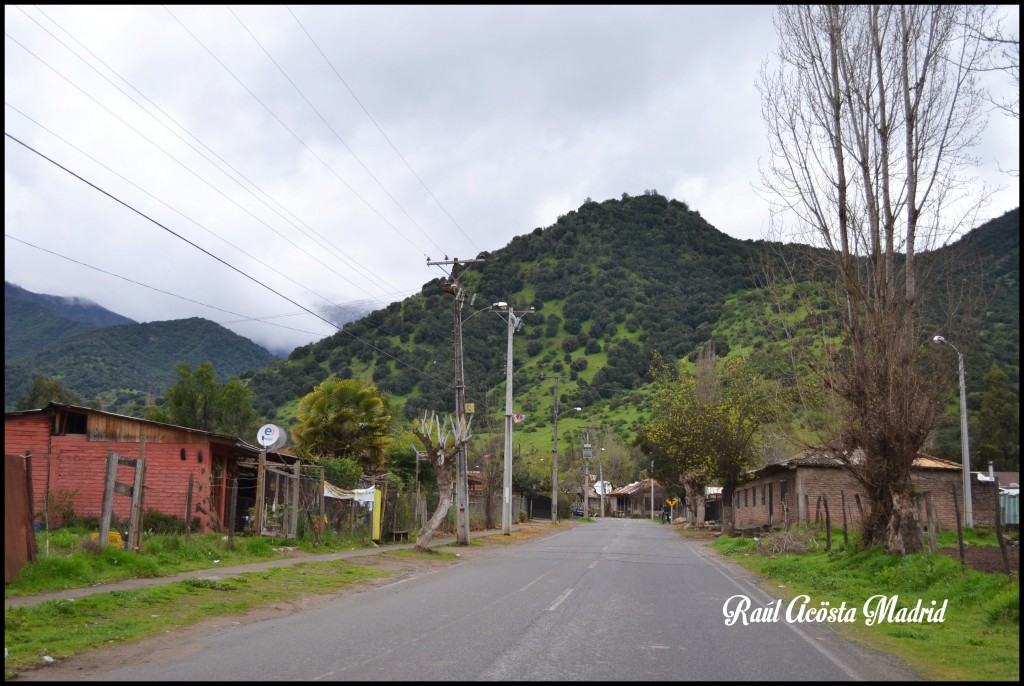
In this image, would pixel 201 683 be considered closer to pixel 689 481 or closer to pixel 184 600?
pixel 184 600

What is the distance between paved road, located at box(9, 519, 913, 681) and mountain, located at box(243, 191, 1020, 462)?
9.56m

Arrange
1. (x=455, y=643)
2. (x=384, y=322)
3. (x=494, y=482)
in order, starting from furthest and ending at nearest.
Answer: (x=384, y=322)
(x=494, y=482)
(x=455, y=643)

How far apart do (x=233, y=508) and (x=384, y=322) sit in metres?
43.8

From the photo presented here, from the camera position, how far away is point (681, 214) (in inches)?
5128

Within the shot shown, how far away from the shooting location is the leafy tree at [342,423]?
33906 millimetres

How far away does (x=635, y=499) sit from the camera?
11975 centimetres

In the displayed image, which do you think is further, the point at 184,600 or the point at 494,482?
the point at 494,482

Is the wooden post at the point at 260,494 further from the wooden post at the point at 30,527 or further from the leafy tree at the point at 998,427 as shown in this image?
the leafy tree at the point at 998,427

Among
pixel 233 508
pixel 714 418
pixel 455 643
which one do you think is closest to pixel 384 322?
pixel 714 418

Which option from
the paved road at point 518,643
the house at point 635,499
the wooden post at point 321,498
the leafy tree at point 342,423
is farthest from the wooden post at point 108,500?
the house at point 635,499

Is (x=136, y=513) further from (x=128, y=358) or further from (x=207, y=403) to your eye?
(x=128, y=358)

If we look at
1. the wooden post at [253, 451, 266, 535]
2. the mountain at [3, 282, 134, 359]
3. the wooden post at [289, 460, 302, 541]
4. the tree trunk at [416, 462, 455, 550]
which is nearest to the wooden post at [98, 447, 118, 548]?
the wooden post at [253, 451, 266, 535]

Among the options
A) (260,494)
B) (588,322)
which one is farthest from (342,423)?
(588,322)

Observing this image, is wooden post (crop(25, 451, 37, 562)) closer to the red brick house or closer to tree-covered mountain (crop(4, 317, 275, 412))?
the red brick house
